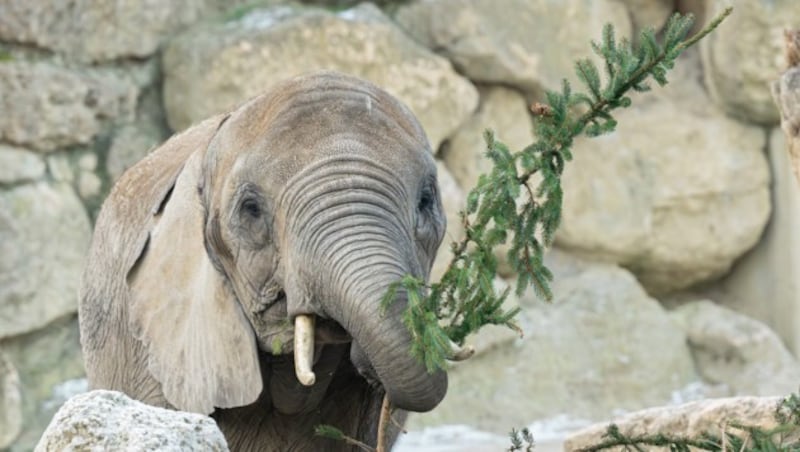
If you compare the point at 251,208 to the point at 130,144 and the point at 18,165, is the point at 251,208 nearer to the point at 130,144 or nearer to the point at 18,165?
the point at 18,165

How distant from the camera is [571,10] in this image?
10125mm

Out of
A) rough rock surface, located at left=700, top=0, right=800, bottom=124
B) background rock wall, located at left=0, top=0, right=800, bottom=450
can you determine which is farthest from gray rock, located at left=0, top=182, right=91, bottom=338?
rough rock surface, located at left=700, top=0, right=800, bottom=124

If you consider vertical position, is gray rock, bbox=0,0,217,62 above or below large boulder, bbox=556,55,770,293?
above

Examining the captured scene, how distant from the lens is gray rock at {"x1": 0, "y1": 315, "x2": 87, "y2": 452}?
850 cm

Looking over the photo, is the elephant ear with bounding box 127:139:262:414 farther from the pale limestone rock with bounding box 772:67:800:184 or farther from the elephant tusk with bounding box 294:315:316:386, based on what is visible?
the pale limestone rock with bounding box 772:67:800:184

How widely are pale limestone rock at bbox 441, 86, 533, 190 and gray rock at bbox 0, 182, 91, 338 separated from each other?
2235mm

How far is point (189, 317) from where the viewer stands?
4699 millimetres

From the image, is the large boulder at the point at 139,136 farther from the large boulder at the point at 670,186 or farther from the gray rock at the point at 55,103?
the large boulder at the point at 670,186

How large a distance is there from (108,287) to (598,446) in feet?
6.97

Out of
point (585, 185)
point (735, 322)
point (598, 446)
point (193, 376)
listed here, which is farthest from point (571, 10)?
point (598, 446)

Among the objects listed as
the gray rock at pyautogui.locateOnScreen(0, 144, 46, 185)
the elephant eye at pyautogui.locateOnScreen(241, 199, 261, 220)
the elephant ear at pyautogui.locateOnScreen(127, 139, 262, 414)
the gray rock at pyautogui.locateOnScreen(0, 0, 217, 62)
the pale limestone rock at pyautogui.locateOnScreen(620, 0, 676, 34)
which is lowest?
the pale limestone rock at pyautogui.locateOnScreen(620, 0, 676, 34)

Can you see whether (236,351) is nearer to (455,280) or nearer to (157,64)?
(455,280)

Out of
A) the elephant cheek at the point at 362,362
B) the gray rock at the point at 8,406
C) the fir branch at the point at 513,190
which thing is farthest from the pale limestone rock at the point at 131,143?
the fir branch at the point at 513,190

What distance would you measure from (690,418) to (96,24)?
4993 mm
